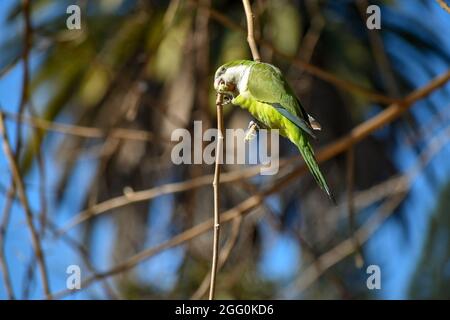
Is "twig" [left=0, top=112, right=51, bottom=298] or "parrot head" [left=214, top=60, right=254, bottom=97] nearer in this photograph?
"parrot head" [left=214, top=60, right=254, bottom=97]

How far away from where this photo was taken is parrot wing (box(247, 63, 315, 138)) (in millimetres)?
1450

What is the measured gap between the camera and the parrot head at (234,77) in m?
1.50

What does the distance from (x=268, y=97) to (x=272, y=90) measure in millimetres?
16

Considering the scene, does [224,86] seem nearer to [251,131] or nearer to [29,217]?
[251,131]

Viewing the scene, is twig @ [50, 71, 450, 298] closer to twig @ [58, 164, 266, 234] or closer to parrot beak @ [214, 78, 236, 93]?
twig @ [58, 164, 266, 234]

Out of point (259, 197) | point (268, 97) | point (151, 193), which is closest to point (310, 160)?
point (268, 97)

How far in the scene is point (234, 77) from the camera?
152 cm

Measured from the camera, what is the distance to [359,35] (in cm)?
712

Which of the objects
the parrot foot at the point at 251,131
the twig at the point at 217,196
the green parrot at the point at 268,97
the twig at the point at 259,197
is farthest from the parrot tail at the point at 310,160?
the twig at the point at 259,197

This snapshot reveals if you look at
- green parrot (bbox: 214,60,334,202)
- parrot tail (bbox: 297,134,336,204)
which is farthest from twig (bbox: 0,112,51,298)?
parrot tail (bbox: 297,134,336,204)
